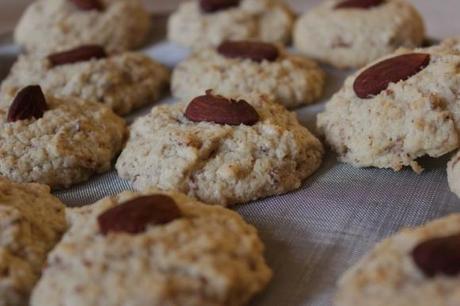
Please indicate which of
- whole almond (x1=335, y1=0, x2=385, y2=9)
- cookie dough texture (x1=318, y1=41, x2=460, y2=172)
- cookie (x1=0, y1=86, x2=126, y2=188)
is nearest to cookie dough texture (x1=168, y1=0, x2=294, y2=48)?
whole almond (x1=335, y1=0, x2=385, y2=9)

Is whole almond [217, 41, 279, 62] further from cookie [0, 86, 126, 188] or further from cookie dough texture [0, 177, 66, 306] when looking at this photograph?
cookie dough texture [0, 177, 66, 306]

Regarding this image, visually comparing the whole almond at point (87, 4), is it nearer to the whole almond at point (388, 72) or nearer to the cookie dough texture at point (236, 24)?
the cookie dough texture at point (236, 24)

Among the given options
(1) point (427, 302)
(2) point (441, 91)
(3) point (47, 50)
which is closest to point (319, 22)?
(2) point (441, 91)

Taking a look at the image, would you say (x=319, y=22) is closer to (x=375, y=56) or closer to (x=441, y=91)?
(x=375, y=56)

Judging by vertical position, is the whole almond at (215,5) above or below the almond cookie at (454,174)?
above

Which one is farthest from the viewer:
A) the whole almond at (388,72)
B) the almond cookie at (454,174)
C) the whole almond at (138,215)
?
the whole almond at (388,72)

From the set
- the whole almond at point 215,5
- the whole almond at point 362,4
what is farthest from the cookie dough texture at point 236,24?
the whole almond at point 362,4
